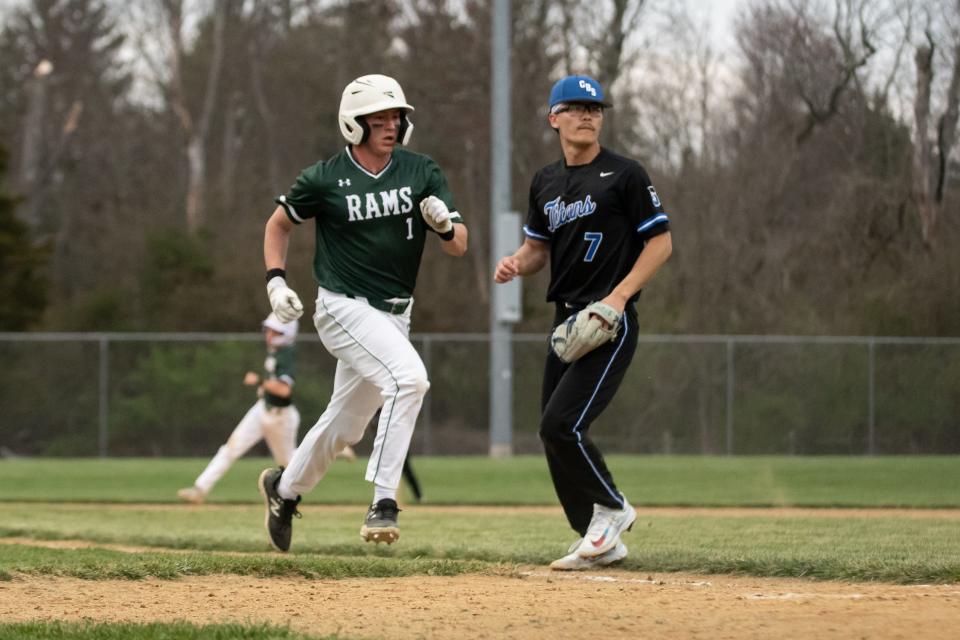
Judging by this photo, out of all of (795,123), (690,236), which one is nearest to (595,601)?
(795,123)

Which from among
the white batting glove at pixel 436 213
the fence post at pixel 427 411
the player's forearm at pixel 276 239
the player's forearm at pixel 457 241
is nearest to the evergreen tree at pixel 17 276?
the fence post at pixel 427 411

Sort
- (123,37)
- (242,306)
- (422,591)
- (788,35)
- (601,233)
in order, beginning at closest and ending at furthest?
(422,591), (601,233), (788,35), (242,306), (123,37)

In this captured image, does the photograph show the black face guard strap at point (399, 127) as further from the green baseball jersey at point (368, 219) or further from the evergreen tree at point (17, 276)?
the evergreen tree at point (17, 276)

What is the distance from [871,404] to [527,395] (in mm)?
5721

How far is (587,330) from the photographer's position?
7.22m

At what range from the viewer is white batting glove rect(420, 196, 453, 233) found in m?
7.39

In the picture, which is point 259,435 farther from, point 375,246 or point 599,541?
point 599,541

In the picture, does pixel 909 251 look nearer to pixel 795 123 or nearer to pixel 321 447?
pixel 795 123

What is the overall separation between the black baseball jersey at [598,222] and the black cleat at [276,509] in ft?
6.45

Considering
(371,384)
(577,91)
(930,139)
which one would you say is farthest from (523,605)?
(930,139)

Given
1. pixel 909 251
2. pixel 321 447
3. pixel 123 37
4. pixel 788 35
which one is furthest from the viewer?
pixel 123 37

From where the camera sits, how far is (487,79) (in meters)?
34.7

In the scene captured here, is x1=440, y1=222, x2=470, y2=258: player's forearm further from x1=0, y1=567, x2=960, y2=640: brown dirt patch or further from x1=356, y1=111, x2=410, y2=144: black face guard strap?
x1=0, y1=567, x2=960, y2=640: brown dirt patch

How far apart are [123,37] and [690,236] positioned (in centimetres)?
2097
